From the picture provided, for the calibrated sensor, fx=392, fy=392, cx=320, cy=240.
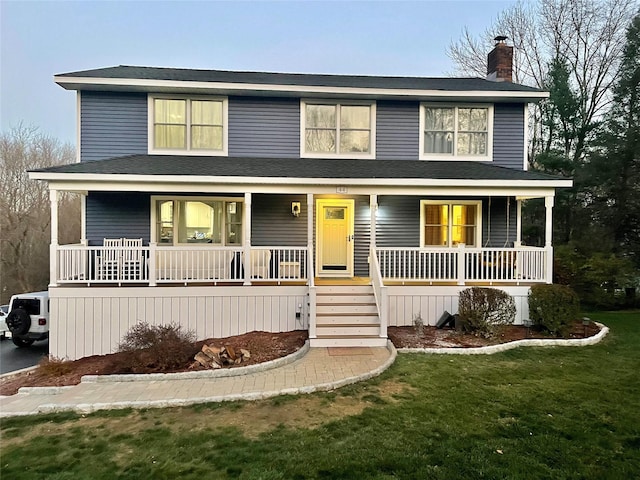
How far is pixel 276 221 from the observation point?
36.9 feet

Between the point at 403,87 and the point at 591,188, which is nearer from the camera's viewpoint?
the point at 403,87

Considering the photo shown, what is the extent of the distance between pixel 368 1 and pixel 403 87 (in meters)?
11.2

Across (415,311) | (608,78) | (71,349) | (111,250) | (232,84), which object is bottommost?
(71,349)

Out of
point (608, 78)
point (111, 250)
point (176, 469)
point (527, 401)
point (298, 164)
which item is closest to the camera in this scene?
point (176, 469)

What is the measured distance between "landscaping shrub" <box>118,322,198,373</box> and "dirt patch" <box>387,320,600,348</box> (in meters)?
4.13

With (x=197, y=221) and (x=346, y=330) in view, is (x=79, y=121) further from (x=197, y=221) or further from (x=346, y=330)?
(x=346, y=330)

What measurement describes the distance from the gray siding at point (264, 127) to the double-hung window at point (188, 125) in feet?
1.11

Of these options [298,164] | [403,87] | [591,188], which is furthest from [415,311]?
[591,188]

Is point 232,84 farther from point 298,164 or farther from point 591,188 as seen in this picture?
point 591,188

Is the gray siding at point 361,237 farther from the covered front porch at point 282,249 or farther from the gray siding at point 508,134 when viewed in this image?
the gray siding at point 508,134

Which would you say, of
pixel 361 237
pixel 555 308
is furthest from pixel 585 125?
pixel 361 237

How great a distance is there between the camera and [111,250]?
8977 millimetres

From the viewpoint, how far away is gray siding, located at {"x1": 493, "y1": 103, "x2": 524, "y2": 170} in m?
11.7

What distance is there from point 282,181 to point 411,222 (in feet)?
14.2
